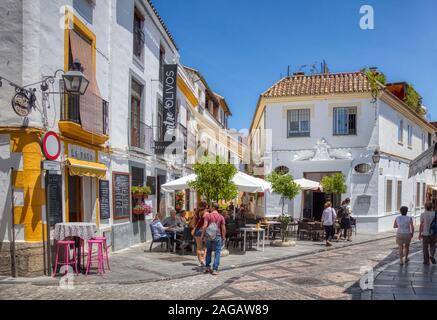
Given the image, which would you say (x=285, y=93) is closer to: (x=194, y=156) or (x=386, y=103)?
(x=386, y=103)

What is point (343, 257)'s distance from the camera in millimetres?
12383

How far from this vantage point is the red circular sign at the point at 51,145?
8.63 metres

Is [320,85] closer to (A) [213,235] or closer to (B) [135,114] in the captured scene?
(B) [135,114]

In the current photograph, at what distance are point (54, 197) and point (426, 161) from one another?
939 cm

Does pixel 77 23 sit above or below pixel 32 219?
above

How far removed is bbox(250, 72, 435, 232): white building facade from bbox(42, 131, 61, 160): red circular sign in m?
13.0

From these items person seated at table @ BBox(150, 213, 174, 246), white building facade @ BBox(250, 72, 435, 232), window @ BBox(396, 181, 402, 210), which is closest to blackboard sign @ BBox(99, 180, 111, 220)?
person seated at table @ BBox(150, 213, 174, 246)

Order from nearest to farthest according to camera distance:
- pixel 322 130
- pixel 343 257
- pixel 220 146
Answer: pixel 343 257
pixel 322 130
pixel 220 146

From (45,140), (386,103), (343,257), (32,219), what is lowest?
(343,257)

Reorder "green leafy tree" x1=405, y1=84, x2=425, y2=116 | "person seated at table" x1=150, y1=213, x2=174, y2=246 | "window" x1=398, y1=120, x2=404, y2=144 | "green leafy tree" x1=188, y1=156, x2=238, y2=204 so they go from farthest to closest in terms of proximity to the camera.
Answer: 1. "green leafy tree" x1=405, y1=84, x2=425, y2=116
2. "window" x1=398, y1=120, x2=404, y2=144
3. "person seated at table" x1=150, y1=213, x2=174, y2=246
4. "green leafy tree" x1=188, y1=156, x2=238, y2=204

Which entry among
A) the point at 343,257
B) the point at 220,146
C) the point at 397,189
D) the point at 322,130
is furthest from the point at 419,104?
the point at 343,257

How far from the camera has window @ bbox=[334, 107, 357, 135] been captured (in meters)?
20.3

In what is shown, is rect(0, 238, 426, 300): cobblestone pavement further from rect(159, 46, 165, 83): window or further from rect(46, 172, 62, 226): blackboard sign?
rect(159, 46, 165, 83): window

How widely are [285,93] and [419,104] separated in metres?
12.4
